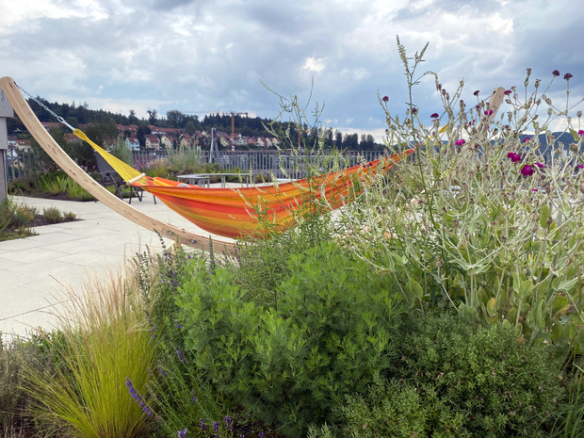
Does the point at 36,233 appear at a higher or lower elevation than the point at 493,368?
lower

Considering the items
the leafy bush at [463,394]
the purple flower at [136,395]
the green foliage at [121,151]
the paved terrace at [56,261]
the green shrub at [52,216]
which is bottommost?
the paved terrace at [56,261]

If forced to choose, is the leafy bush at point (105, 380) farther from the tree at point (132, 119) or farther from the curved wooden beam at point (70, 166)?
Result: the tree at point (132, 119)

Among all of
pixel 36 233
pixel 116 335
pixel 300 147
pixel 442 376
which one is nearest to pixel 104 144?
pixel 36 233

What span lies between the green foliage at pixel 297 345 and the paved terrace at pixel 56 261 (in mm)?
879

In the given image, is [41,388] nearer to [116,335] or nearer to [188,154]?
[116,335]

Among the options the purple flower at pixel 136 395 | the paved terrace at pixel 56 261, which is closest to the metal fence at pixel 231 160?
the paved terrace at pixel 56 261

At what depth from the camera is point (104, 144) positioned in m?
11.1

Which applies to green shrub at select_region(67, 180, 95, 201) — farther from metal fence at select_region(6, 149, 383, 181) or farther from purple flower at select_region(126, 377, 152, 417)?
purple flower at select_region(126, 377, 152, 417)

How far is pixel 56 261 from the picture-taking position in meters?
3.77

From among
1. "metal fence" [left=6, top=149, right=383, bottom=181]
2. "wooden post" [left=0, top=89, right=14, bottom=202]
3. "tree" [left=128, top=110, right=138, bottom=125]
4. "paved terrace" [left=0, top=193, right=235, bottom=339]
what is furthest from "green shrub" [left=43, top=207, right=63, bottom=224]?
"tree" [left=128, top=110, right=138, bottom=125]

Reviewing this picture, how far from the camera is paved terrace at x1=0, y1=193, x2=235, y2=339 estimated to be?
8.39ft

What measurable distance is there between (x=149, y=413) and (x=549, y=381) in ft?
3.64

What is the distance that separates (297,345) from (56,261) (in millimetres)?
3418

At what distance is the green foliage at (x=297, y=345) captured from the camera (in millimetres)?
1092
